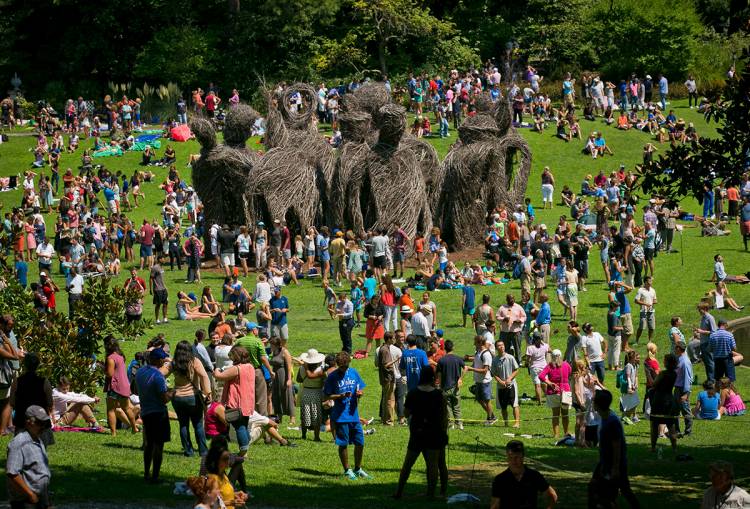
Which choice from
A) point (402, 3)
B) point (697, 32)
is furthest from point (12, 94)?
point (697, 32)

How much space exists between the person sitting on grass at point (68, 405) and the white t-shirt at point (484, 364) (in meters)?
5.68

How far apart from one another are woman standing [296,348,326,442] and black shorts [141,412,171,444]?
2749mm

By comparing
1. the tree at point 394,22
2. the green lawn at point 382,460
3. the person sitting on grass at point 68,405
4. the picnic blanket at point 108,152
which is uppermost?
the tree at point 394,22

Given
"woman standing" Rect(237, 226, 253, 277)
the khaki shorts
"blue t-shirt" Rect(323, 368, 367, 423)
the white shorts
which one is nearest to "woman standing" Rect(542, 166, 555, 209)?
"woman standing" Rect(237, 226, 253, 277)

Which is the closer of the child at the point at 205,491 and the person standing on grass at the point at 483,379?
the child at the point at 205,491

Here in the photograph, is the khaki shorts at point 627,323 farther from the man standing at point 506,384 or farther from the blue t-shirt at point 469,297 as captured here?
the man standing at point 506,384

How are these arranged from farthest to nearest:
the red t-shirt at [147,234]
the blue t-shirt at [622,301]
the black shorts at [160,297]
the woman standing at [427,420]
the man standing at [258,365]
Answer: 1. the red t-shirt at [147,234]
2. the black shorts at [160,297]
3. the blue t-shirt at [622,301]
4. the man standing at [258,365]
5. the woman standing at [427,420]

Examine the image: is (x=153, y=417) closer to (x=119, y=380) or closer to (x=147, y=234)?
(x=119, y=380)

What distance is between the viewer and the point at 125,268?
118 feet

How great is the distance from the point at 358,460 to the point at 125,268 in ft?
69.2

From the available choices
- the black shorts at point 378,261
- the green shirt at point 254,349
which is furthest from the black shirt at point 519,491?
the black shorts at point 378,261

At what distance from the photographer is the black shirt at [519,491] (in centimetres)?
1202

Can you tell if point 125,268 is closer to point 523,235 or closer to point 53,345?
point 523,235

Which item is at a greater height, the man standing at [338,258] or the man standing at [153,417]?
the man standing at [338,258]
